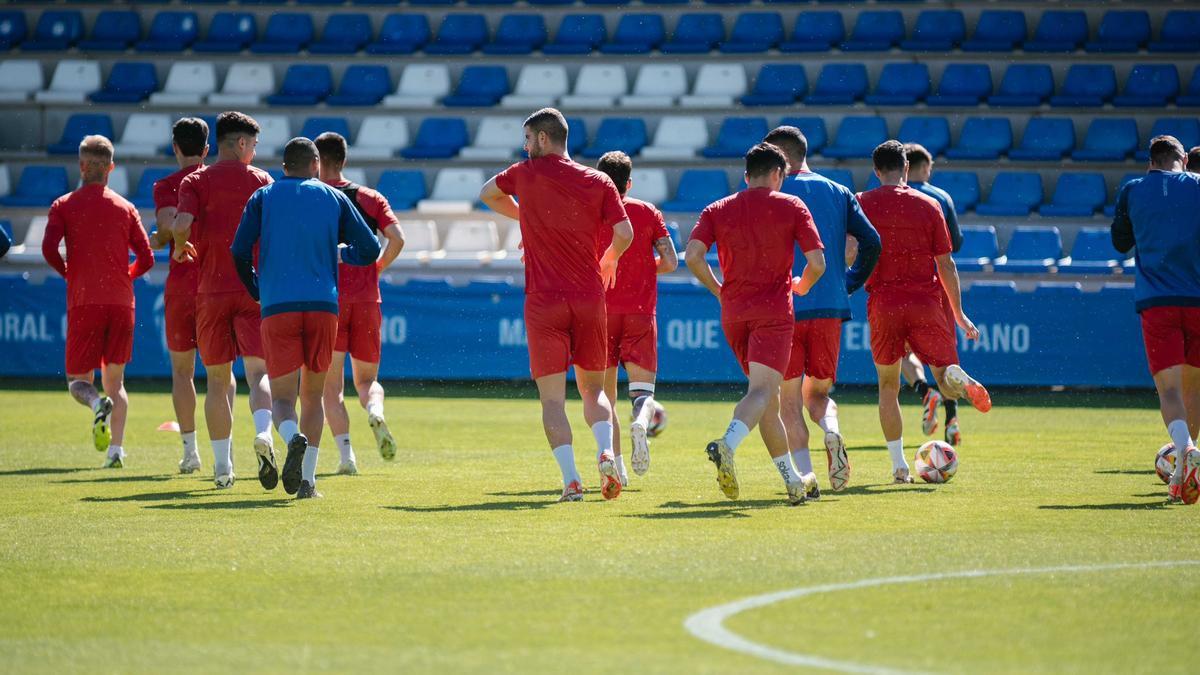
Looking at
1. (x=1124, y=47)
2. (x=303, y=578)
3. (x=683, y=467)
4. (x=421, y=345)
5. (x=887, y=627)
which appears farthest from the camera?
(x=1124, y=47)

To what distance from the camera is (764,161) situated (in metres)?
9.87

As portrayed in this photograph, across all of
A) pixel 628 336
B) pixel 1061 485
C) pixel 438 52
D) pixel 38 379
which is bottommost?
pixel 38 379

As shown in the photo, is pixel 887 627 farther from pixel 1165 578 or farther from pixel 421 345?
pixel 421 345

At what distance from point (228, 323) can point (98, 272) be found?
2359 millimetres

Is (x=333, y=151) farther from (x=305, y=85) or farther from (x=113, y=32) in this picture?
(x=113, y=32)

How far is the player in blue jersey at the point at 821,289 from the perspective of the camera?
10.4 m

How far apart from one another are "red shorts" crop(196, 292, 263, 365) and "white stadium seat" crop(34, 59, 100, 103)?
17851 millimetres

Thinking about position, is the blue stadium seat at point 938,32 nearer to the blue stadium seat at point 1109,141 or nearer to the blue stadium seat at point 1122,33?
the blue stadium seat at point 1122,33

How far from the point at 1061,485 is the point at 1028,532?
102 inches

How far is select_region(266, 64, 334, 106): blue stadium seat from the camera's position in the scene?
2700 centimetres

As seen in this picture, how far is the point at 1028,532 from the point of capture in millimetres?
8750

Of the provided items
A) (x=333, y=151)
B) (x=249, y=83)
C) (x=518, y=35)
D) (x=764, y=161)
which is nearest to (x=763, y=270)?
(x=764, y=161)

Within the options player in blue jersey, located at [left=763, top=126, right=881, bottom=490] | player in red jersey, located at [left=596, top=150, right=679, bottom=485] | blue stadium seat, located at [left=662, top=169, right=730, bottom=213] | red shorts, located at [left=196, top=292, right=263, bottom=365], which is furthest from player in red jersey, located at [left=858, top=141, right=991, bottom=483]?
blue stadium seat, located at [left=662, top=169, right=730, bottom=213]

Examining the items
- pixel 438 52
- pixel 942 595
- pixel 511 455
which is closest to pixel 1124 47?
pixel 438 52
